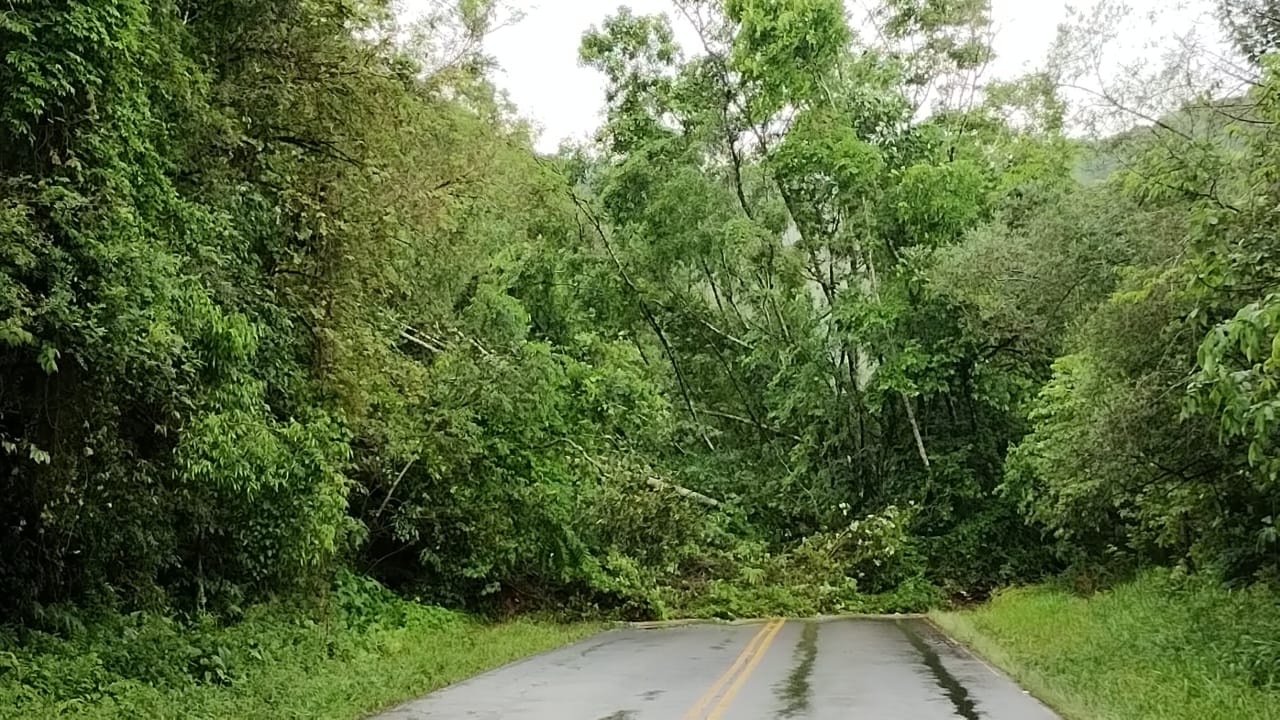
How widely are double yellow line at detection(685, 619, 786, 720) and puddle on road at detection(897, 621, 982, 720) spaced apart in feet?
7.08

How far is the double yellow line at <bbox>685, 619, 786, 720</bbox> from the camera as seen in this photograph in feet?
34.3

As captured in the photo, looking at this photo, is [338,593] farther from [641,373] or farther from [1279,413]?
[1279,413]

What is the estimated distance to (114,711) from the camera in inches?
386

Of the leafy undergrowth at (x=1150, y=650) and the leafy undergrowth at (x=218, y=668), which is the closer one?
the leafy undergrowth at (x=218, y=668)

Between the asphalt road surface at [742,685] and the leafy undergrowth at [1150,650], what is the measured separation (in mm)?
606

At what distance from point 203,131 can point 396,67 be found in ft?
9.35

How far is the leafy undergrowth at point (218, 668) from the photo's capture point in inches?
399

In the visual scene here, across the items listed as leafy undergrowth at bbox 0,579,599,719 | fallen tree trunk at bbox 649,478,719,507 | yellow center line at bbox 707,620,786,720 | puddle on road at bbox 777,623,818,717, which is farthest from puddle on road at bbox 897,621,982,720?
fallen tree trunk at bbox 649,478,719,507

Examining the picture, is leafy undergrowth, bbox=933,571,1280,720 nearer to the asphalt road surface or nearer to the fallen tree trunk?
the asphalt road surface

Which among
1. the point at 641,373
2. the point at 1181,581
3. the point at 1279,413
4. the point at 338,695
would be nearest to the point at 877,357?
the point at 641,373

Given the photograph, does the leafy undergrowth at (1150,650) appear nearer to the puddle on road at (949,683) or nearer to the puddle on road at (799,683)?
the puddle on road at (949,683)

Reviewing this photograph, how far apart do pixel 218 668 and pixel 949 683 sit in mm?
7880

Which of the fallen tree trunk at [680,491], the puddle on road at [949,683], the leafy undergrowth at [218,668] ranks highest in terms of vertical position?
the fallen tree trunk at [680,491]

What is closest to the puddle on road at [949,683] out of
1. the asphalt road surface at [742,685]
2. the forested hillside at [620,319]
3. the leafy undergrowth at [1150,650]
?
the asphalt road surface at [742,685]
